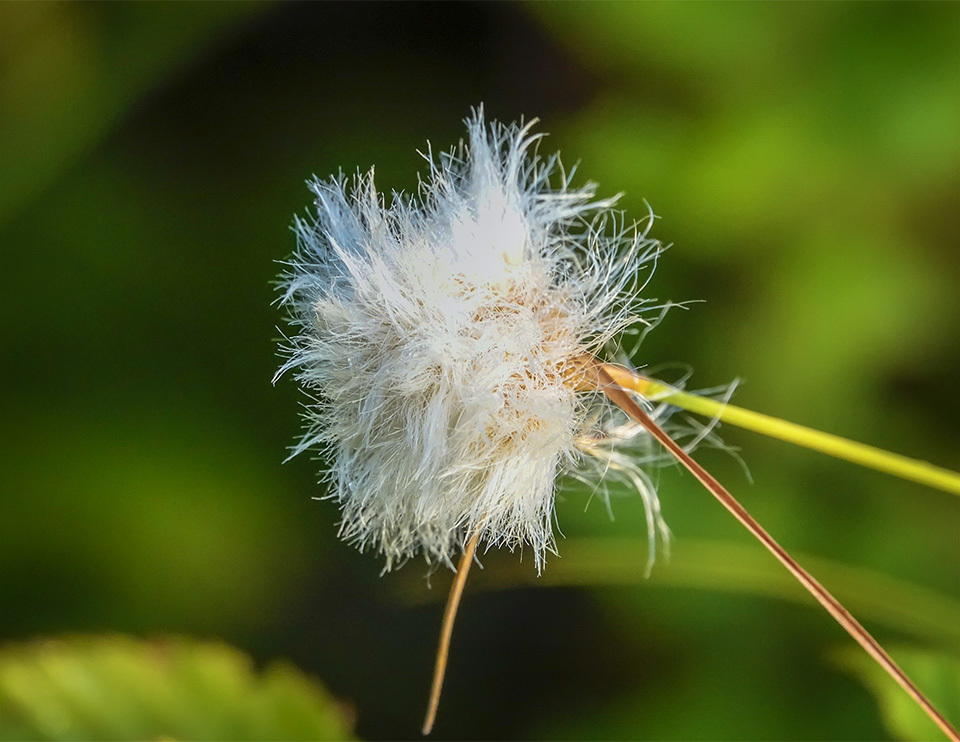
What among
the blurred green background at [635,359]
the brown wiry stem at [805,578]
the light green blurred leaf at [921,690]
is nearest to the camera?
the brown wiry stem at [805,578]

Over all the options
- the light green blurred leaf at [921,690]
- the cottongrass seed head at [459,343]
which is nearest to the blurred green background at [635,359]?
the light green blurred leaf at [921,690]

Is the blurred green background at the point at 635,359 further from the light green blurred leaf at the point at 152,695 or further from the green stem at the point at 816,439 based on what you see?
the green stem at the point at 816,439

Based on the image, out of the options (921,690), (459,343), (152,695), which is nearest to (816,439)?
(459,343)

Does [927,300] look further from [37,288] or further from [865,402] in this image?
[37,288]

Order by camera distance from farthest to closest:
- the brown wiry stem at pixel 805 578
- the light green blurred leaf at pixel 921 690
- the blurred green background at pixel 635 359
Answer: the blurred green background at pixel 635 359
the light green blurred leaf at pixel 921 690
the brown wiry stem at pixel 805 578

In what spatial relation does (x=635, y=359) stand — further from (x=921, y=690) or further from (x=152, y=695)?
(x=152, y=695)
